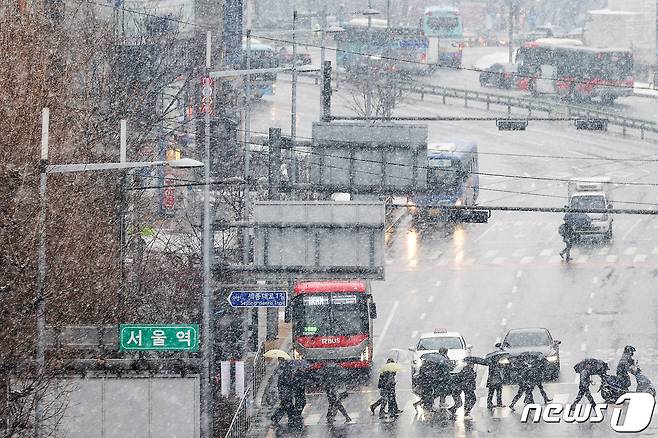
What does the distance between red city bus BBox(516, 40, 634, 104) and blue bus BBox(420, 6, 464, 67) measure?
38.2 feet

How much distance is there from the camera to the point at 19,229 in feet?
97.8

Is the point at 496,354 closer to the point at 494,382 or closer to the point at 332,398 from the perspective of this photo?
the point at 494,382

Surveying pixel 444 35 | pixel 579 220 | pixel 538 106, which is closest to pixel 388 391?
pixel 579 220

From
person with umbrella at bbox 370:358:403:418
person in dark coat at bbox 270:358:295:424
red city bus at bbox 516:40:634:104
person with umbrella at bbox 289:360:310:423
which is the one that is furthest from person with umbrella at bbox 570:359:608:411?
red city bus at bbox 516:40:634:104

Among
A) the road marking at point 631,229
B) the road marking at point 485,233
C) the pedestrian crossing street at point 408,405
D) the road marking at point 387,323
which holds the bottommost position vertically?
the pedestrian crossing street at point 408,405

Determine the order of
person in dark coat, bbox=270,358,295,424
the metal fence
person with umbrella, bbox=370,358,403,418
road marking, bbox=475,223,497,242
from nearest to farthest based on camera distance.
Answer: the metal fence
person in dark coat, bbox=270,358,295,424
person with umbrella, bbox=370,358,403,418
road marking, bbox=475,223,497,242

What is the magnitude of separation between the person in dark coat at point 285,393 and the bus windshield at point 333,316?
6.88 metres

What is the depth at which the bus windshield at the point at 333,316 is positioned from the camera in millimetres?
43188

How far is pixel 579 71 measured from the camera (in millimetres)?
93562

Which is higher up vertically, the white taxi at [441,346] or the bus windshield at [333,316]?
the bus windshield at [333,316]

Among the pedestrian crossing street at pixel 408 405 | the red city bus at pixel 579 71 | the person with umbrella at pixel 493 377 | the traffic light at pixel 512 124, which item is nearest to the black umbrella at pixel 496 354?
the person with umbrella at pixel 493 377

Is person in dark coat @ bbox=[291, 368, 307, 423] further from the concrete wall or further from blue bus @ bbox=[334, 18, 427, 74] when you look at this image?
blue bus @ bbox=[334, 18, 427, 74]

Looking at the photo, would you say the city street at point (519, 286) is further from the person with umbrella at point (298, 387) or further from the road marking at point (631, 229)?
the person with umbrella at point (298, 387)

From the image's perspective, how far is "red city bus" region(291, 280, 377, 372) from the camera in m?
43.1
